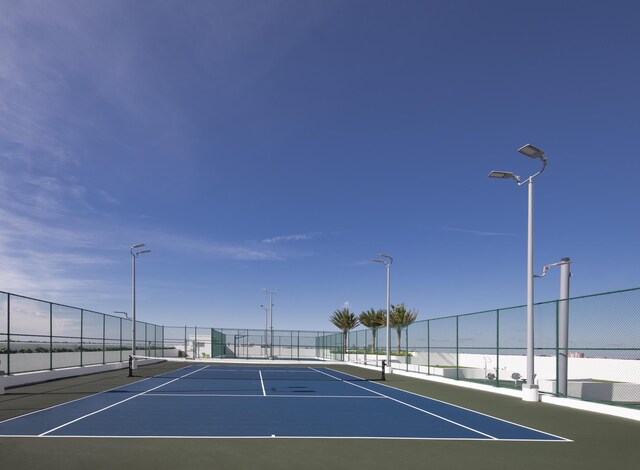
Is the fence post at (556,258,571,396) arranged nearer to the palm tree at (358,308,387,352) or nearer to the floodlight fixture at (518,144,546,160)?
the floodlight fixture at (518,144,546,160)

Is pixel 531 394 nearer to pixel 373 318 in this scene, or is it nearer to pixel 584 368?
pixel 584 368

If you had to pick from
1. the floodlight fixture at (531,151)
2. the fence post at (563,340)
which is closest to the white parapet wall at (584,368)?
the fence post at (563,340)

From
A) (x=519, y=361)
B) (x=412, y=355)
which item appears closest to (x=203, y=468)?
(x=519, y=361)

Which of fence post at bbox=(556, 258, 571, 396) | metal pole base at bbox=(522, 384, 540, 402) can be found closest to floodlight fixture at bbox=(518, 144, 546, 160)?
fence post at bbox=(556, 258, 571, 396)

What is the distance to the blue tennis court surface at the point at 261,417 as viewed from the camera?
1109cm

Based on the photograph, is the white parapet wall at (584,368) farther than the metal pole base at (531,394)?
Yes

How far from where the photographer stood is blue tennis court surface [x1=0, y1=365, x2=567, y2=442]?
11.1m

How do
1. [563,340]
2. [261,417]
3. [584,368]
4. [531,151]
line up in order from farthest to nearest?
[584,368] < [563,340] < [531,151] < [261,417]

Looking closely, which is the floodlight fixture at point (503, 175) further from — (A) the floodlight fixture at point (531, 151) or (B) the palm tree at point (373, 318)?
(B) the palm tree at point (373, 318)

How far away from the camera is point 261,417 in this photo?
13.4 m

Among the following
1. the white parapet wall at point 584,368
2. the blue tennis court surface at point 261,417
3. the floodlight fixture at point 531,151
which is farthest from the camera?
the white parapet wall at point 584,368

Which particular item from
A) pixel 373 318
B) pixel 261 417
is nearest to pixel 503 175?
pixel 261 417

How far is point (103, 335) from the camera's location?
107 ft

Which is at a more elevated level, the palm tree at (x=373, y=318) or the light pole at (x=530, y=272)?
the light pole at (x=530, y=272)
